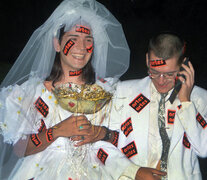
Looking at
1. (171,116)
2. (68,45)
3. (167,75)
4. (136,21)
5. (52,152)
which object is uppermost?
(68,45)

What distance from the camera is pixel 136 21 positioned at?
6656 millimetres

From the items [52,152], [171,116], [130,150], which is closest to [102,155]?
[130,150]

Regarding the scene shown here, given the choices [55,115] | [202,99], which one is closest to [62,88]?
[55,115]

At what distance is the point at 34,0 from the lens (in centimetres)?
666

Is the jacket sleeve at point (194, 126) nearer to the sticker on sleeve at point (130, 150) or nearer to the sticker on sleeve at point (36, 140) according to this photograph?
the sticker on sleeve at point (130, 150)

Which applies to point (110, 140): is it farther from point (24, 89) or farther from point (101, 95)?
point (24, 89)

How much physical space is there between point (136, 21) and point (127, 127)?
4887 mm

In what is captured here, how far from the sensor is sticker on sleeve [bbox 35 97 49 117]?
6.98ft

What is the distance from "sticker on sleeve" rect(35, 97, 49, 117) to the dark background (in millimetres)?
4176

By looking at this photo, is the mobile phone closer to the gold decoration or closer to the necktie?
the necktie

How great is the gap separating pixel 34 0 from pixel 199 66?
411cm

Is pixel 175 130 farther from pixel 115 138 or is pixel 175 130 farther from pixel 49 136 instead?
pixel 49 136

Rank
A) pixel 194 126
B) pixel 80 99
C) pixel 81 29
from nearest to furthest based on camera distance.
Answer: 1. pixel 80 99
2. pixel 194 126
3. pixel 81 29

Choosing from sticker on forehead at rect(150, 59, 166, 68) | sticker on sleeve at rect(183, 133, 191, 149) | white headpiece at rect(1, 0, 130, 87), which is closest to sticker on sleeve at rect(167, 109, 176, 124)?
sticker on sleeve at rect(183, 133, 191, 149)
